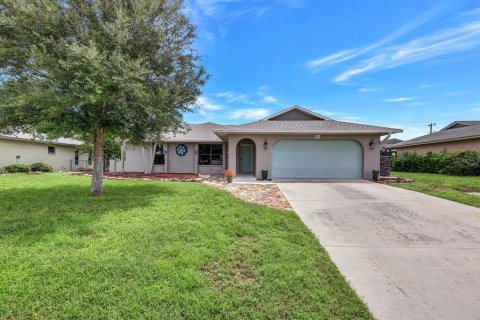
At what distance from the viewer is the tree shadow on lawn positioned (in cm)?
444

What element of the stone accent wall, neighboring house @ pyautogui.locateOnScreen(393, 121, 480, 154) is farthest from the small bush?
neighboring house @ pyautogui.locateOnScreen(393, 121, 480, 154)

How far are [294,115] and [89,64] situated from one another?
1378 cm

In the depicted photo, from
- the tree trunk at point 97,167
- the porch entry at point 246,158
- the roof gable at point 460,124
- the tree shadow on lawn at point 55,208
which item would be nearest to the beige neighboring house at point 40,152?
the tree shadow on lawn at point 55,208

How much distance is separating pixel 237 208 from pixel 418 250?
3.80 metres

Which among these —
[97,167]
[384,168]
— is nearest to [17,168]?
[97,167]

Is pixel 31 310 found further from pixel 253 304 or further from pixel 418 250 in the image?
pixel 418 250

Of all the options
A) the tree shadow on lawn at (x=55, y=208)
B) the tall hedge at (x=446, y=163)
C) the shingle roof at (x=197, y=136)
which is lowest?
the tree shadow on lawn at (x=55, y=208)

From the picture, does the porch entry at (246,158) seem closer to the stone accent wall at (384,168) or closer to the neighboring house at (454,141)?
the stone accent wall at (384,168)

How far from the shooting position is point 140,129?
7.90m

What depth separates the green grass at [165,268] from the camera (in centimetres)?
246

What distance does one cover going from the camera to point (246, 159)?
62.3 ft

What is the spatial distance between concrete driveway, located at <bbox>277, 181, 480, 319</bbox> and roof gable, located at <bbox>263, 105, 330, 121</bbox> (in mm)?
10023

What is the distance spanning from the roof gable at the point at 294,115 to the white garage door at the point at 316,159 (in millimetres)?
3375

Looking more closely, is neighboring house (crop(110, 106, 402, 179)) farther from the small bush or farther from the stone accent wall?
the small bush
